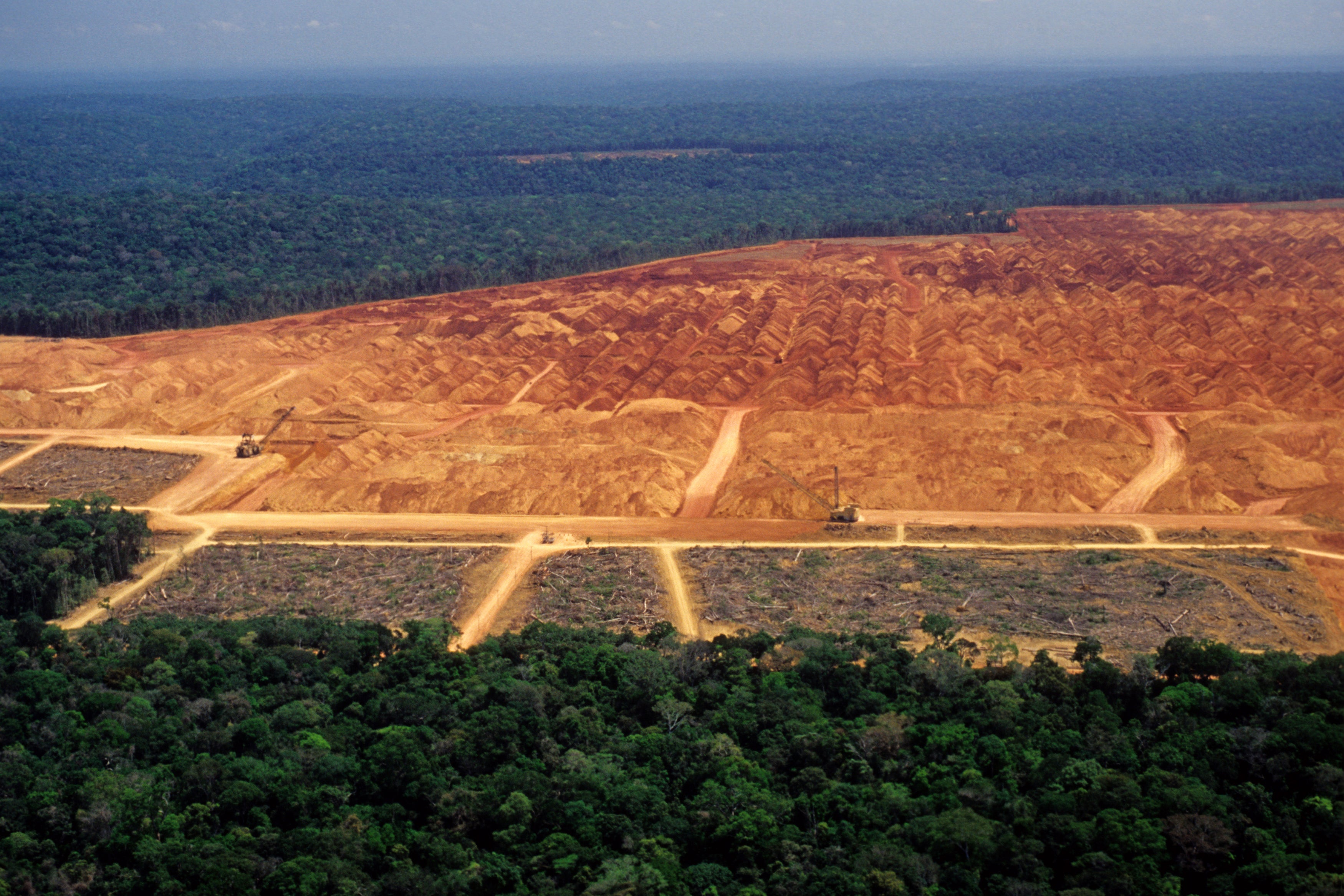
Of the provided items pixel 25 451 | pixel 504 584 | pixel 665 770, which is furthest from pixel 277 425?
pixel 665 770

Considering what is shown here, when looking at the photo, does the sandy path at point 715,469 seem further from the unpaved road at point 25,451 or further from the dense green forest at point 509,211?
the dense green forest at point 509,211

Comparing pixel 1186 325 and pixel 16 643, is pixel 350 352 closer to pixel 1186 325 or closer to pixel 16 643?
pixel 16 643

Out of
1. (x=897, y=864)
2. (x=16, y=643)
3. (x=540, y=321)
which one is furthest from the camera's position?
(x=540, y=321)

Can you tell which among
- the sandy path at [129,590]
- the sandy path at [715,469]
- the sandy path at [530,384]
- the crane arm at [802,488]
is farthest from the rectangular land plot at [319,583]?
the sandy path at [530,384]

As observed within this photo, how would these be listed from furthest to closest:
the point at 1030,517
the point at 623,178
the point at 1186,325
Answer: the point at 623,178 → the point at 1186,325 → the point at 1030,517

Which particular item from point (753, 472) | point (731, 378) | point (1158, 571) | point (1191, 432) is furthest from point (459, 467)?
point (1191, 432)

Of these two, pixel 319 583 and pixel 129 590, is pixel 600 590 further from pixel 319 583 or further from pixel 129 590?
pixel 129 590

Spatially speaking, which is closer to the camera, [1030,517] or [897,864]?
[897,864]
